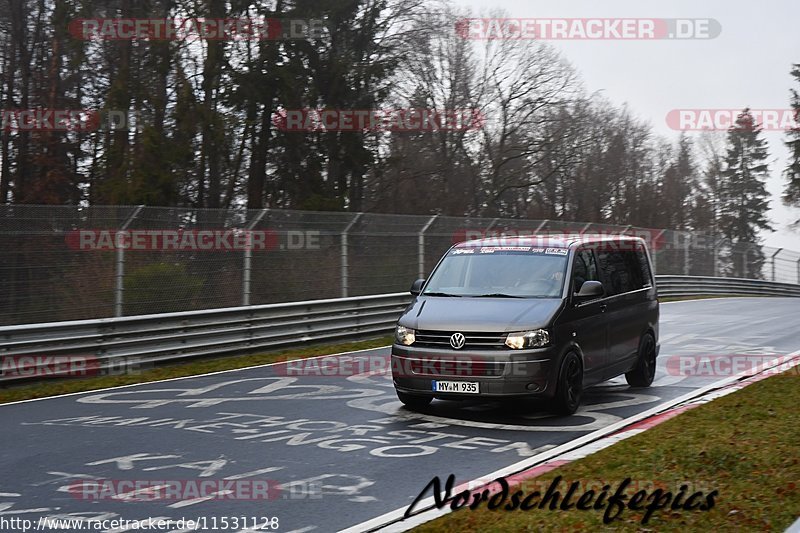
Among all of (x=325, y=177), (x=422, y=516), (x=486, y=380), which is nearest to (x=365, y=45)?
(x=325, y=177)

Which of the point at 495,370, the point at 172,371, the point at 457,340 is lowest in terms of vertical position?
the point at 172,371

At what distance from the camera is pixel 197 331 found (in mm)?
15484

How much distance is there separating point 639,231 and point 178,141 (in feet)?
52.6

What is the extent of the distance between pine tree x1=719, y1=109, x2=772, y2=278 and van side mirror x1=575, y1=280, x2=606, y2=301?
7776cm

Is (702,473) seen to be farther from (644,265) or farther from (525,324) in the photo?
(644,265)

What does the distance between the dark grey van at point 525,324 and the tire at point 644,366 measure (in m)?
0.02

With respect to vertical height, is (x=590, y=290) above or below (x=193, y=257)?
below

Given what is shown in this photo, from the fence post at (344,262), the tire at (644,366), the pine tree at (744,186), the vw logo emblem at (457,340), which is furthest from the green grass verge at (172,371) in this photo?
the pine tree at (744,186)

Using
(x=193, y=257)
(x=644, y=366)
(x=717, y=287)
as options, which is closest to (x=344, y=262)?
(x=193, y=257)

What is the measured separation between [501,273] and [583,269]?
3.22 feet

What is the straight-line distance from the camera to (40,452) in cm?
842

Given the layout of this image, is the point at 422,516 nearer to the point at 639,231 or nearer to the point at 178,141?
the point at 178,141

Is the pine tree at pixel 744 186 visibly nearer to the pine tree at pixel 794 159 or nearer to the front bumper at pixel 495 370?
the pine tree at pixel 794 159

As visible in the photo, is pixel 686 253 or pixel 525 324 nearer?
pixel 525 324
